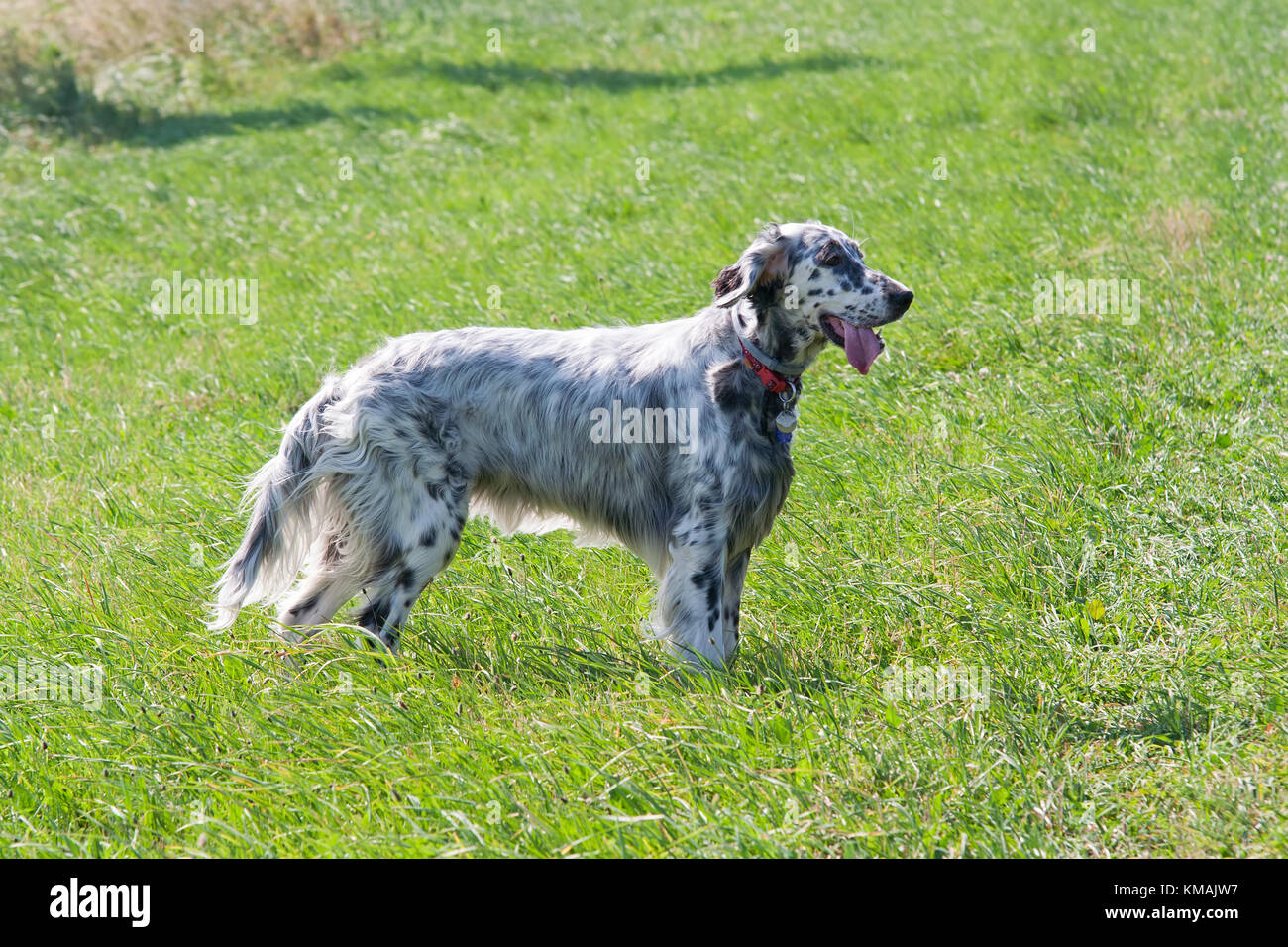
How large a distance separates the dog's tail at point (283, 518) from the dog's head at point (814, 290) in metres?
1.61

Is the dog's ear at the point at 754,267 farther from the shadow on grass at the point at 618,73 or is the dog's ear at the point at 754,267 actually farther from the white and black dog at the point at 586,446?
the shadow on grass at the point at 618,73

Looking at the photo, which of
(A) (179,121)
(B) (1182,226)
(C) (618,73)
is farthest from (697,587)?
(C) (618,73)

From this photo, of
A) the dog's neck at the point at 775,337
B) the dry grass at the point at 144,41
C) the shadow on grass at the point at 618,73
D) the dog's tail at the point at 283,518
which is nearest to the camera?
the dog's neck at the point at 775,337

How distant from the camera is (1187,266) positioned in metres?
7.61

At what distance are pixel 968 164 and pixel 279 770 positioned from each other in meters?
9.20

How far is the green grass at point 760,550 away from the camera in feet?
10.8

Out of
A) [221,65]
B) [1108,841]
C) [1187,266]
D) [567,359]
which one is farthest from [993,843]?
[221,65]

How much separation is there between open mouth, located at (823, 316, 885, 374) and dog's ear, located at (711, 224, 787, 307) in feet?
0.88

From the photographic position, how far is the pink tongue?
14.0 feet

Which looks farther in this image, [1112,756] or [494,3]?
[494,3]

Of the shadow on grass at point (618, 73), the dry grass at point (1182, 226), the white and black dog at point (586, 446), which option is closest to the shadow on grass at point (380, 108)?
the shadow on grass at point (618, 73)

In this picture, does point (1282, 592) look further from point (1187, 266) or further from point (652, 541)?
point (1187, 266)

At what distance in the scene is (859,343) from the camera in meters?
4.29

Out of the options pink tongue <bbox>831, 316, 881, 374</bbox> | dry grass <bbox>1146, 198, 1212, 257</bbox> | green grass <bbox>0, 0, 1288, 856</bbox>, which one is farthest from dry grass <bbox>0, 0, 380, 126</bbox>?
pink tongue <bbox>831, 316, 881, 374</bbox>
